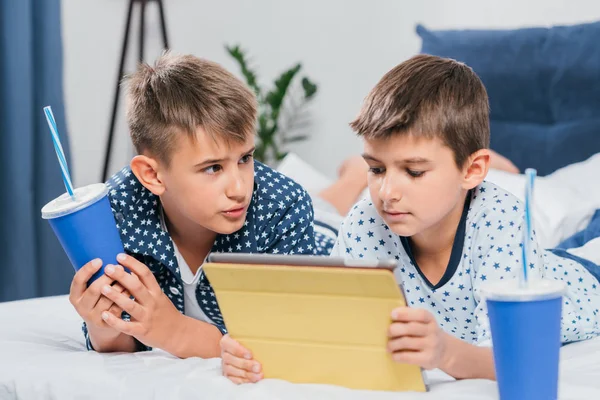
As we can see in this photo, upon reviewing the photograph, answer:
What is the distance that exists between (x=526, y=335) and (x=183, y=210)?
791 millimetres

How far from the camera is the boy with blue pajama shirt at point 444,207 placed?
1417 millimetres

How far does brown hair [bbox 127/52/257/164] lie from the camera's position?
1.57 metres

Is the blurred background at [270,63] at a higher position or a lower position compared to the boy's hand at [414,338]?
higher

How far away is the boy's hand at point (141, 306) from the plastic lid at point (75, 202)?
0.12 m

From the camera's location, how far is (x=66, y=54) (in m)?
3.69

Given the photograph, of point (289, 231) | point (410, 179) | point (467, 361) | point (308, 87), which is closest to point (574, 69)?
point (308, 87)

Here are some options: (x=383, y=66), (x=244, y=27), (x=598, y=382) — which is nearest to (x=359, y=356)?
(x=598, y=382)

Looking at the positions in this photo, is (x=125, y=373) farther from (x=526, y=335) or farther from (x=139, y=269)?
(x=526, y=335)

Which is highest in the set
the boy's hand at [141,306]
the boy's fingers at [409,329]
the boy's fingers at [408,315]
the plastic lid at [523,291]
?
the plastic lid at [523,291]

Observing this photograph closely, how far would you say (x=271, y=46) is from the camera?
3.96m

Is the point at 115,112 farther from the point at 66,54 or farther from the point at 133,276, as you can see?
the point at 133,276

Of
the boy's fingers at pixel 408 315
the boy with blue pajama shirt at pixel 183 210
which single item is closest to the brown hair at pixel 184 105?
the boy with blue pajama shirt at pixel 183 210

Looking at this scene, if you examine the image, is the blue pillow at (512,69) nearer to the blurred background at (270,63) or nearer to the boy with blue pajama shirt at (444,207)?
the blurred background at (270,63)

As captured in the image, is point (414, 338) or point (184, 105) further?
point (184, 105)
